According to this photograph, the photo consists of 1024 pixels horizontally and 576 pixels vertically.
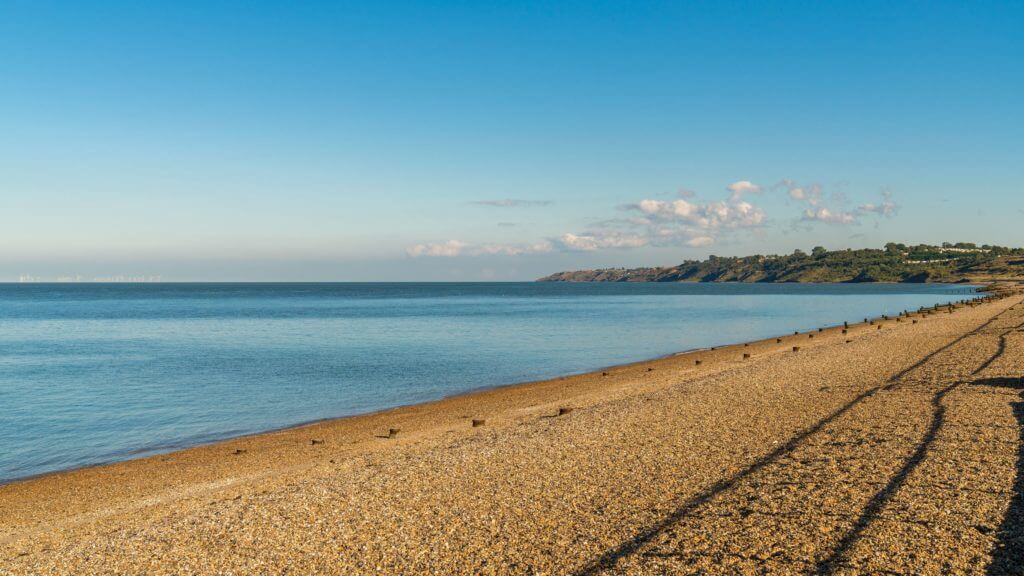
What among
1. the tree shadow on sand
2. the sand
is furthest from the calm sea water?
the tree shadow on sand

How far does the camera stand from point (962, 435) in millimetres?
13156

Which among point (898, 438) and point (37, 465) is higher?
point (898, 438)

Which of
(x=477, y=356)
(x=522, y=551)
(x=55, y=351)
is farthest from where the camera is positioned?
(x=55, y=351)

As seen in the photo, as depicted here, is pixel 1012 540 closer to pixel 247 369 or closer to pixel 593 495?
pixel 593 495

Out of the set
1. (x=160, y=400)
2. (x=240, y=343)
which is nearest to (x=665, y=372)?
(x=160, y=400)

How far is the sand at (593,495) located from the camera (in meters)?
8.43

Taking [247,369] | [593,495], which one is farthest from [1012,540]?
[247,369]

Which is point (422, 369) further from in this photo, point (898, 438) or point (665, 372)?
point (898, 438)

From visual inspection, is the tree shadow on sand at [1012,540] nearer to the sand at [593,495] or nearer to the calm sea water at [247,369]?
the sand at [593,495]

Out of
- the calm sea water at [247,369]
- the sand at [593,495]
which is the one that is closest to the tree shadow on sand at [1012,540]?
the sand at [593,495]

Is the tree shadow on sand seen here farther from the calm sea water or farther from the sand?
the calm sea water

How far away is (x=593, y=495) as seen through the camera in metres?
11.0

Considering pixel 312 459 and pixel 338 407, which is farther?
pixel 338 407

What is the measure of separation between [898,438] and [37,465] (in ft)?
70.3
